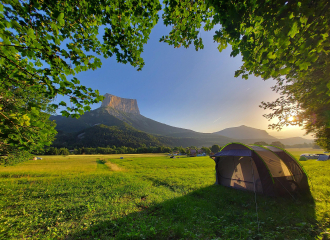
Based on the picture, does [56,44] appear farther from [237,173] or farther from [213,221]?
[237,173]

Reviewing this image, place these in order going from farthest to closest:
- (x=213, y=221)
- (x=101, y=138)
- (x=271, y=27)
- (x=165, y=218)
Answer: (x=101, y=138), (x=165, y=218), (x=213, y=221), (x=271, y=27)

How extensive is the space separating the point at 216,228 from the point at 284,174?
7.10 m

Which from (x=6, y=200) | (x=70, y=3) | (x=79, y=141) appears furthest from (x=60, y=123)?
(x=70, y=3)

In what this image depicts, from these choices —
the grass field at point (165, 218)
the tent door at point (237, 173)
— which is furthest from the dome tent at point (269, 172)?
the grass field at point (165, 218)

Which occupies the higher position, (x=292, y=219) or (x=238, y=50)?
(x=238, y=50)

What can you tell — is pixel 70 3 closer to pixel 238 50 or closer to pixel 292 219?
pixel 238 50

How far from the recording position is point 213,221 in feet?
17.4

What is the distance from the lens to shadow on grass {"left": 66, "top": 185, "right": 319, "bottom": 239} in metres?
4.39

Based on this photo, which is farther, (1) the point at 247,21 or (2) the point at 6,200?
(2) the point at 6,200

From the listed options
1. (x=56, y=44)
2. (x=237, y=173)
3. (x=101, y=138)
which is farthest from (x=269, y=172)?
(x=101, y=138)

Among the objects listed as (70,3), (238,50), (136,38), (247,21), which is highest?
(70,3)

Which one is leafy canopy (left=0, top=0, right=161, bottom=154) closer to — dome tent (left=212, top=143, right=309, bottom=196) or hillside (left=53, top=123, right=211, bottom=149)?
dome tent (left=212, top=143, right=309, bottom=196)

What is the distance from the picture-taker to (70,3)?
3.57 metres

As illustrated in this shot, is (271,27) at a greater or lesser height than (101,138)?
greater
